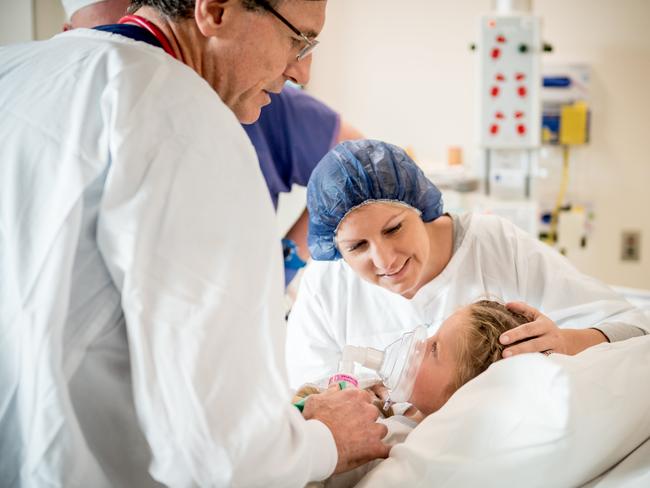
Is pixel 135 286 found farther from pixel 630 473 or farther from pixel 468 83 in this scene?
pixel 468 83

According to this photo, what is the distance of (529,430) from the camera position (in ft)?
3.26

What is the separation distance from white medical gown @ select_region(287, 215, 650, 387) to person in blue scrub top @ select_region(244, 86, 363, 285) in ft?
1.22

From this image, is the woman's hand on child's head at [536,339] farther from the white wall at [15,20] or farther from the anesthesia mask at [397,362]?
the white wall at [15,20]

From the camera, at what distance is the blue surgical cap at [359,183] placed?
1.63 m

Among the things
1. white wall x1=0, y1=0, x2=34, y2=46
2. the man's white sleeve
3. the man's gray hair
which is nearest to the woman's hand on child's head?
the man's white sleeve

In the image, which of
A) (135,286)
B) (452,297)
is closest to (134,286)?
(135,286)

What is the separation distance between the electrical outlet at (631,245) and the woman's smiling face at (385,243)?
Result: 3227 millimetres

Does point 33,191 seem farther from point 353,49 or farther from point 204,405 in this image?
point 353,49

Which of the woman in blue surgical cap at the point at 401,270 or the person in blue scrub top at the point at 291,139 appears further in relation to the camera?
the person in blue scrub top at the point at 291,139

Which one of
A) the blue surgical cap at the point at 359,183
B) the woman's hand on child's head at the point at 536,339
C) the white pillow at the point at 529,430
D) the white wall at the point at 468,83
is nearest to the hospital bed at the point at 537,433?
the white pillow at the point at 529,430

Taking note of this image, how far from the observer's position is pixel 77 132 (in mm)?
855

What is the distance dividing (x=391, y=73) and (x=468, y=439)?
4028 mm

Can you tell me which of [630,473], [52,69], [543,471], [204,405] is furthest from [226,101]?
[630,473]

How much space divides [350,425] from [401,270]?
2.17 ft
